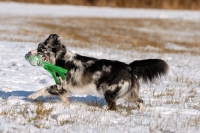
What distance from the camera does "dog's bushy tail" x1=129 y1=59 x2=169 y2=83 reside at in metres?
7.33

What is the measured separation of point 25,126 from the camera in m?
5.63

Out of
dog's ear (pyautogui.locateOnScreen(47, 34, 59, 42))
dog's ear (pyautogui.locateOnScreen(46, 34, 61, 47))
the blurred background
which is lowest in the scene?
dog's ear (pyautogui.locateOnScreen(46, 34, 61, 47))

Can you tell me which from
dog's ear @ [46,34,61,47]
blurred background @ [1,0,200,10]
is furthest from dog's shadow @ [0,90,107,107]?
blurred background @ [1,0,200,10]

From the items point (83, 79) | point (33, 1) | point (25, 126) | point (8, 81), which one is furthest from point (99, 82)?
point (33, 1)

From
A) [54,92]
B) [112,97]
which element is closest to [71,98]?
[54,92]

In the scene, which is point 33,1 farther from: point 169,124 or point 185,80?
point 169,124

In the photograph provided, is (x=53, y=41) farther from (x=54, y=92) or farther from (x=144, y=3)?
(x=144, y=3)

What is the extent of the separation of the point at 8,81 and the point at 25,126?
4158 mm

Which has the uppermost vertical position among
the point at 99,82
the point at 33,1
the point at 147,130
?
the point at 33,1

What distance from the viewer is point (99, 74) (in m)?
7.23

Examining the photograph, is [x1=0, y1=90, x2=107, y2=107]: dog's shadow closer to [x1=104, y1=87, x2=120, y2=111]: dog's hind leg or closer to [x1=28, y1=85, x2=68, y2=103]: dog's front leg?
[x1=28, y1=85, x2=68, y2=103]: dog's front leg

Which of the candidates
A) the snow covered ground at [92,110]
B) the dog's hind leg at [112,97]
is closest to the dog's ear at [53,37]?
the snow covered ground at [92,110]

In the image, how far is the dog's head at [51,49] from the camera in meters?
7.40

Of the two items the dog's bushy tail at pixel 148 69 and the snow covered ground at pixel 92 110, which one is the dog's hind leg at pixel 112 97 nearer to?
the snow covered ground at pixel 92 110
